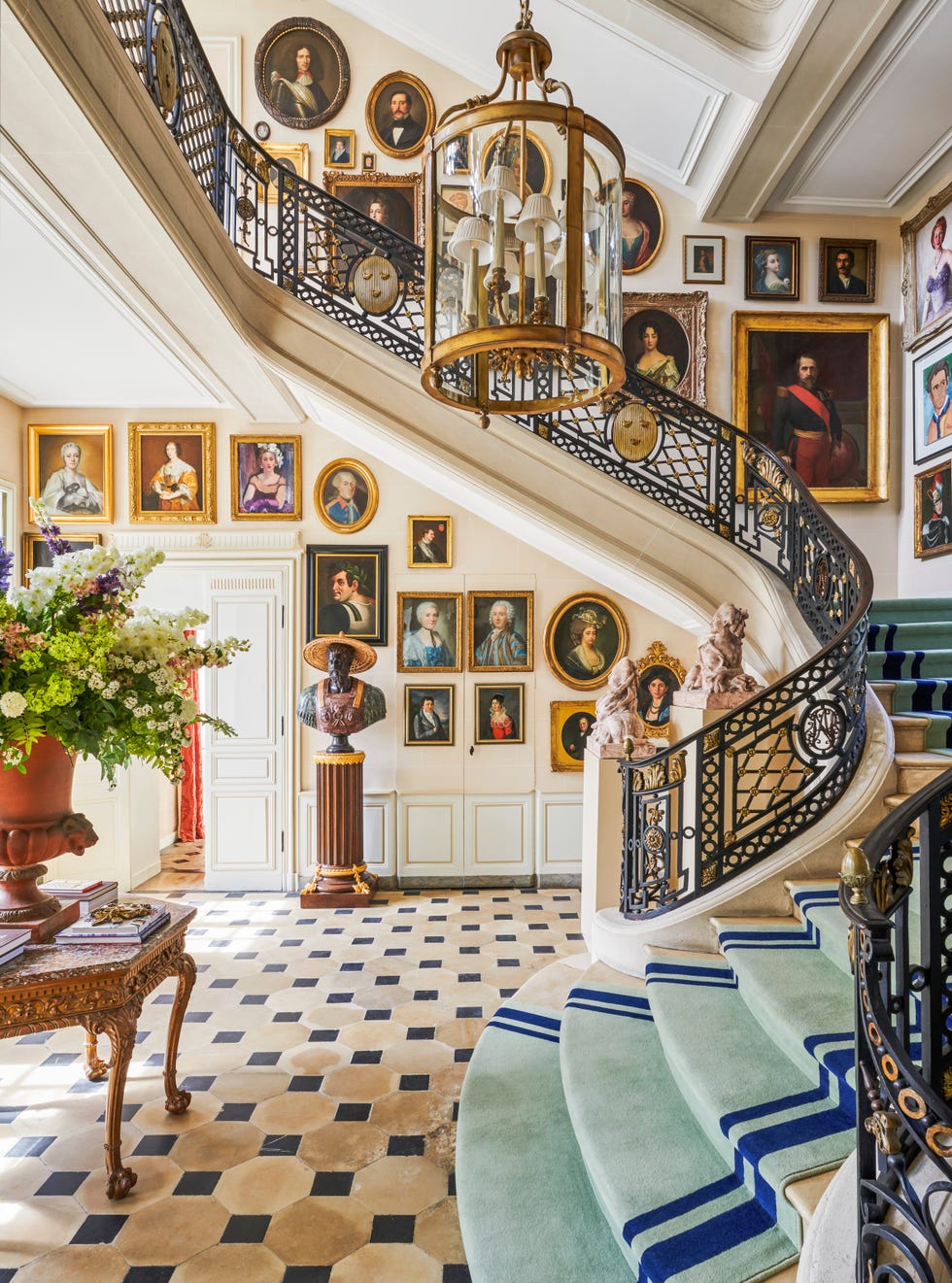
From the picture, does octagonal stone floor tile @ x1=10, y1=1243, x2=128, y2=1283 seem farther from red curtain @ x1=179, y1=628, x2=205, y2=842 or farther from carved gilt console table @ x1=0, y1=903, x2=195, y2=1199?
red curtain @ x1=179, y1=628, x2=205, y2=842

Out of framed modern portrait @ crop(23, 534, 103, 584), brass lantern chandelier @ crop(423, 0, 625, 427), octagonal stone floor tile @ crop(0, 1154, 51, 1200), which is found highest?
brass lantern chandelier @ crop(423, 0, 625, 427)

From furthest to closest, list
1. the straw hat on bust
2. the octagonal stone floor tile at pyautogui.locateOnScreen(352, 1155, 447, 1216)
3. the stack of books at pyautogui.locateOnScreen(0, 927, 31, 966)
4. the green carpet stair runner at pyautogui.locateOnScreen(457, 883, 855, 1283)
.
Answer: the straw hat on bust < the octagonal stone floor tile at pyautogui.locateOnScreen(352, 1155, 447, 1216) < the stack of books at pyautogui.locateOnScreen(0, 927, 31, 966) < the green carpet stair runner at pyautogui.locateOnScreen(457, 883, 855, 1283)

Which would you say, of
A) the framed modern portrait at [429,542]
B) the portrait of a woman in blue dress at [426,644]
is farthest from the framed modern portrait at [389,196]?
the portrait of a woman in blue dress at [426,644]

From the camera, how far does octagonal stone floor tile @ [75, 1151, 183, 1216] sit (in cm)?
316

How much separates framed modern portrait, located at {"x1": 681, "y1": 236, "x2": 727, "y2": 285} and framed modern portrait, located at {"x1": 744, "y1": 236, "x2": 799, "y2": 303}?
0.25m

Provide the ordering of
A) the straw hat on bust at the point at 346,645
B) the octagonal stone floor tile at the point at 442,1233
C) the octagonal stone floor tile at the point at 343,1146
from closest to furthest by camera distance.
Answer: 1. the octagonal stone floor tile at the point at 442,1233
2. the octagonal stone floor tile at the point at 343,1146
3. the straw hat on bust at the point at 346,645

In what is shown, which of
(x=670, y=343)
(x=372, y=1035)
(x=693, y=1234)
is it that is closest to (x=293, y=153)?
(x=670, y=343)

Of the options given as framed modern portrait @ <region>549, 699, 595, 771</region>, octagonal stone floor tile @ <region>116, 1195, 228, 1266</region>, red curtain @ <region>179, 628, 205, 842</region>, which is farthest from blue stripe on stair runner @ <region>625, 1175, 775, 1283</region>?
red curtain @ <region>179, 628, 205, 842</region>

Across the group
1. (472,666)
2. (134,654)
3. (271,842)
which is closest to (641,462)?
(472,666)

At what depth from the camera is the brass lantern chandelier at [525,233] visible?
95.8 inches

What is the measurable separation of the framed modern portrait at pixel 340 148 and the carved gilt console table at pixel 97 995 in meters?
7.32

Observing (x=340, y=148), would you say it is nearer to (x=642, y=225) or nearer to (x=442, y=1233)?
(x=642, y=225)

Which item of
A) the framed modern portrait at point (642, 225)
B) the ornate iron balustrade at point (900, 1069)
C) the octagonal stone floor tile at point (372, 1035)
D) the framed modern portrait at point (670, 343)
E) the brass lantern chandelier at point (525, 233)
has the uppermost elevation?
the framed modern portrait at point (642, 225)

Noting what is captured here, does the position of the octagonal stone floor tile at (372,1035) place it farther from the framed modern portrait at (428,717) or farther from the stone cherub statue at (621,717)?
the framed modern portrait at (428,717)
